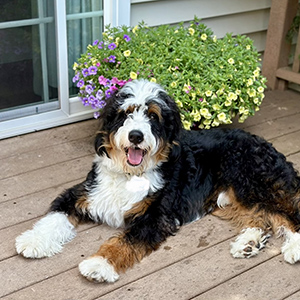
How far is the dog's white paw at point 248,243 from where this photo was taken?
299 cm

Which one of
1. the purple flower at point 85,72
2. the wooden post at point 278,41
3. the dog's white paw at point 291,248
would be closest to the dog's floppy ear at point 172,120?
the dog's white paw at point 291,248

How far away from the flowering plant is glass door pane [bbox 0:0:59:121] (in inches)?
12.2

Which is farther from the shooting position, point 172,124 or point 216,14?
point 216,14

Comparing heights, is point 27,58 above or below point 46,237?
above

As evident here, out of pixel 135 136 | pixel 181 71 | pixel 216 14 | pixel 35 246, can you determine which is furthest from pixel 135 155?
pixel 216 14

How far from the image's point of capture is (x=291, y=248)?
299 cm

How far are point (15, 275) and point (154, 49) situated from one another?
2.14 meters

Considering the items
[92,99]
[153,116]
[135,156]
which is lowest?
[92,99]

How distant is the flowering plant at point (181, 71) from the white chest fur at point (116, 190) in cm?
94

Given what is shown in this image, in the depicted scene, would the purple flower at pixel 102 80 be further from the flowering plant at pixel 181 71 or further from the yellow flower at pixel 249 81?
the yellow flower at pixel 249 81

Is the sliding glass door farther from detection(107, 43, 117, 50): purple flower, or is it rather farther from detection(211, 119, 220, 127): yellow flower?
detection(211, 119, 220, 127): yellow flower

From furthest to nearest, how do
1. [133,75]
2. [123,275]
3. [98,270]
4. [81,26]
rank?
[81,26] < [133,75] < [123,275] < [98,270]

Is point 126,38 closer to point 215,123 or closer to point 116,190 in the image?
point 215,123

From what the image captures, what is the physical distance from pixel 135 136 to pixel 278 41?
3090mm
